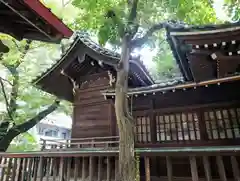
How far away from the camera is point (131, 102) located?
29.1 ft

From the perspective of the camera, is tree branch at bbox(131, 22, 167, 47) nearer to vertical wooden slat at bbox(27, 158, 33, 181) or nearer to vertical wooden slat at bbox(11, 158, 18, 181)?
vertical wooden slat at bbox(27, 158, 33, 181)

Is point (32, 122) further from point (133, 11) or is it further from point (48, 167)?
point (133, 11)

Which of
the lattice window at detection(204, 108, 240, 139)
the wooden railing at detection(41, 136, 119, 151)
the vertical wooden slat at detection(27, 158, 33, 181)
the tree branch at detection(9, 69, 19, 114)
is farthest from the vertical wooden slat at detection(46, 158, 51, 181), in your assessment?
the tree branch at detection(9, 69, 19, 114)

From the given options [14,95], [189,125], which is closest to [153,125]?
[189,125]

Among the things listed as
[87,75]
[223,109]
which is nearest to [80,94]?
[87,75]

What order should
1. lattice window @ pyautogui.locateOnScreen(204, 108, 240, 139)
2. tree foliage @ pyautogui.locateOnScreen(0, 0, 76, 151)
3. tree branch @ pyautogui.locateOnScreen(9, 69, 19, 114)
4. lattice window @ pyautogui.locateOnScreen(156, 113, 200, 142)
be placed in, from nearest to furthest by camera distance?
lattice window @ pyautogui.locateOnScreen(204, 108, 240, 139) < lattice window @ pyautogui.locateOnScreen(156, 113, 200, 142) < tree foliage @ pyautogui.locateOnScreen(0, 0, 76, 151) < tree branch @ pyautogui.locateOnScreen(9, 69, 19, 114)

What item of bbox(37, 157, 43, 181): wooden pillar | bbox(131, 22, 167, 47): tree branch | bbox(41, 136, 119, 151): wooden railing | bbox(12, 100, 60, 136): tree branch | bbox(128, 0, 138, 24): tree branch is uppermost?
bbox(128, 0, 138, 24): tree branch

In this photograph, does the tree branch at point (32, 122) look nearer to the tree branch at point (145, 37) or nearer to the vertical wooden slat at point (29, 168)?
the vertical wooden slat at point (29, 168)

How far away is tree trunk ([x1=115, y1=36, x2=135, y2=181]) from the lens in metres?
4.57

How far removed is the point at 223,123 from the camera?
752 centimetres

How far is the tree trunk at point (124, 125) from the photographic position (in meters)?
4.57

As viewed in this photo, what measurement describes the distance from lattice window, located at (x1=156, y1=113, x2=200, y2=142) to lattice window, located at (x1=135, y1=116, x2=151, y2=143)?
0.46 metres

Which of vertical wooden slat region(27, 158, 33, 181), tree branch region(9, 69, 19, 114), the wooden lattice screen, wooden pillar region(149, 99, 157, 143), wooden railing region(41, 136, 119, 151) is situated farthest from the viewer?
tree branch region(9, 69, 19, 114)

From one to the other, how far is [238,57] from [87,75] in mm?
7543
